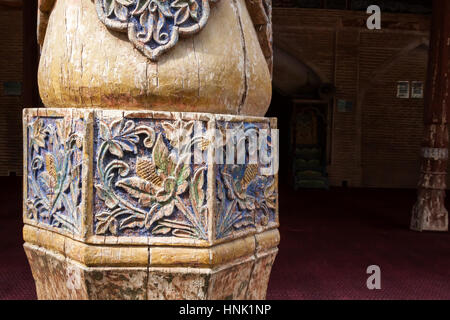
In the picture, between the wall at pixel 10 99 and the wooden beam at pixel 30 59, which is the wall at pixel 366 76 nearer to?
the wooden beam at pixel 30 59

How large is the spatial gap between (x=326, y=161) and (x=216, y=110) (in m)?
8.97

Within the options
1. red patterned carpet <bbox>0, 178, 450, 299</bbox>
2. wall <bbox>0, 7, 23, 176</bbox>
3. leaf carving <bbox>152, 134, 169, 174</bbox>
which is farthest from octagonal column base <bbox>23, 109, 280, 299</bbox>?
wall <bbox>0, 7, 23, 176</bbox>

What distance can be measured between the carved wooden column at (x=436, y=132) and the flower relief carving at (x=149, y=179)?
509 centimetres

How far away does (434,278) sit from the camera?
378 cm

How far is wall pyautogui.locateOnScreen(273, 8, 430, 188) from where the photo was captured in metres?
9.55

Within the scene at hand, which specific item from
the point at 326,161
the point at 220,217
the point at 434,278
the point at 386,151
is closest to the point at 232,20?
the point at 220,217

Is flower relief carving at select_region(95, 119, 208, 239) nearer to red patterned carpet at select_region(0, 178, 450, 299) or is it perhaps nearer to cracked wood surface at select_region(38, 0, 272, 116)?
A: cracked wood surface at select_region(38, 0, 272, 116)

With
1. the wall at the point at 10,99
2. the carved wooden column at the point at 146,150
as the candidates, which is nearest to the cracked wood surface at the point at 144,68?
the carved wooden column at the point at 146,150

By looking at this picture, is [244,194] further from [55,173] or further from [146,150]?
[55,173]

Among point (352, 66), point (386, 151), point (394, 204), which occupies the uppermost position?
point (352, 66)

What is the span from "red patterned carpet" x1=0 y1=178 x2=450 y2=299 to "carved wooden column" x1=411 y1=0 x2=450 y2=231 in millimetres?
242

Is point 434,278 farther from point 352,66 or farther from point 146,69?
point 352,66

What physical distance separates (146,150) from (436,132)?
520 cm

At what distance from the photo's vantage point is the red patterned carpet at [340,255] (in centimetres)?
338
